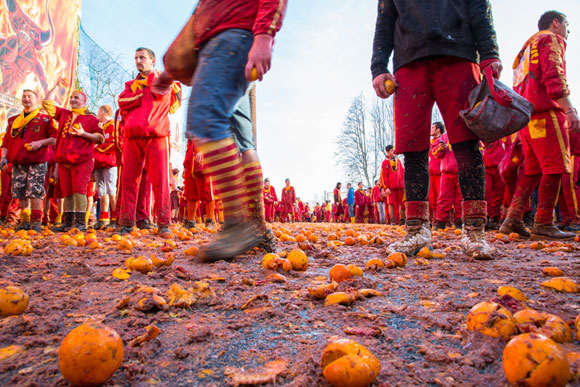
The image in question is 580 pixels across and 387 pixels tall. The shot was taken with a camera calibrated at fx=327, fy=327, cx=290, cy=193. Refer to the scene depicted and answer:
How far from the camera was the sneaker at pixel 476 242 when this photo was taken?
7.87ft

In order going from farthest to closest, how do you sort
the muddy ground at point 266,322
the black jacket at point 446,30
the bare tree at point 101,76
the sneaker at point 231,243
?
Answer: the bare tree at point 101,76 < the black jacket at point 446,30 < the sneaker at point 231,243 < the muddy ground at point 266,322

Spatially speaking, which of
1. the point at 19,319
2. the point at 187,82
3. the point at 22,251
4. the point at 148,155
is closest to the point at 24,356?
the point at 19,319

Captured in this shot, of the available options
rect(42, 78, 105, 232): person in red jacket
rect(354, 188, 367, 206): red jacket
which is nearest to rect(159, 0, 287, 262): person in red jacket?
rect(42, 78, 105, 232): person in red jacket

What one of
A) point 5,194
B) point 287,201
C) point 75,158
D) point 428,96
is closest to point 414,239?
point 428,96

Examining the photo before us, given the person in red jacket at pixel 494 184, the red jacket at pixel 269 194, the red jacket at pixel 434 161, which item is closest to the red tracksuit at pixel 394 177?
the red jacket at pixel 434 161

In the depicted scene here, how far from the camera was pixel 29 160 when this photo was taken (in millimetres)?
5242

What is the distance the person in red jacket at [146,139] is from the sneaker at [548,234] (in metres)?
4.62

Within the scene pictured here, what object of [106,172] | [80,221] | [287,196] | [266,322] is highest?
[287,196]

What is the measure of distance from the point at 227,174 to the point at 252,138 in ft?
2.39

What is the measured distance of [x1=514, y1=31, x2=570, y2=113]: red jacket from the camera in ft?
11.7

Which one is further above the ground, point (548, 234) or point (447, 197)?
point (447, 197)

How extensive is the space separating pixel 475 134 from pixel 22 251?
3.61m

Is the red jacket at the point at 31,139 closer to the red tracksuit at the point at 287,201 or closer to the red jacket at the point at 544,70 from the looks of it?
the red jacket at the point at 544,70

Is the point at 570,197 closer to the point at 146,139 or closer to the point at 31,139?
the point at 146,139
